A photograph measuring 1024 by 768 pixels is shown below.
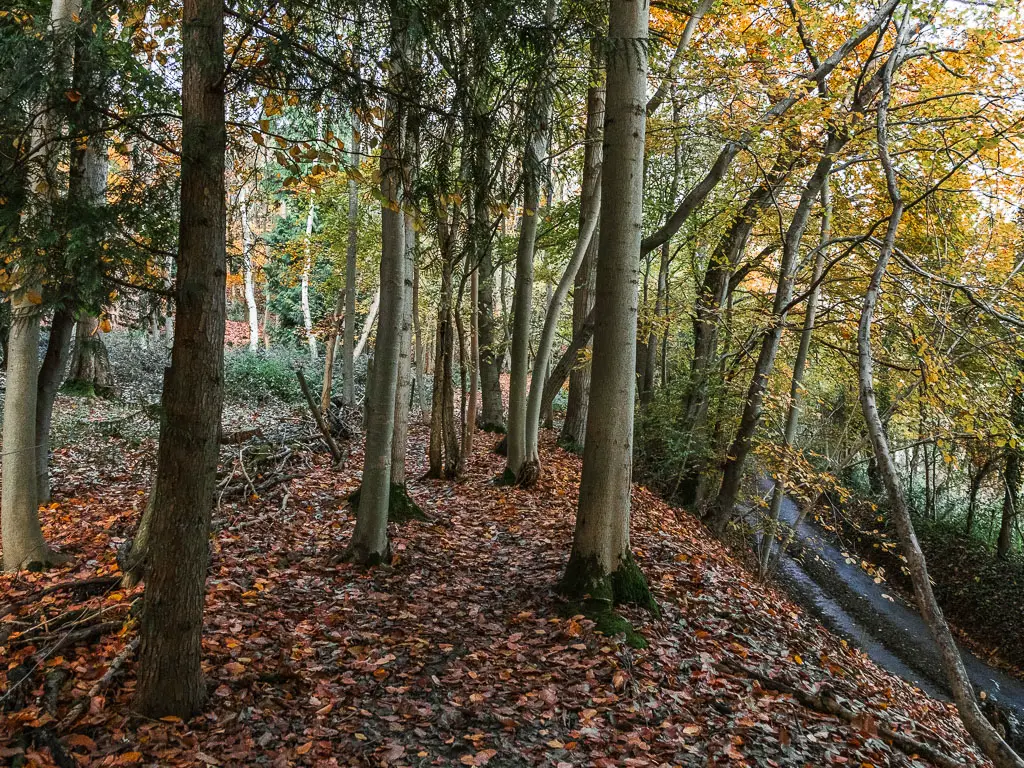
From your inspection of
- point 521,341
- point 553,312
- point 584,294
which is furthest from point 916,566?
point 584,294

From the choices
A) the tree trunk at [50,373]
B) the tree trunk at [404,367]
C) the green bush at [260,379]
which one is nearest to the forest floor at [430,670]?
the tree trunk at [404,367]

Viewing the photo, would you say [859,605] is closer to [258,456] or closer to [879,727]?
[879,727]

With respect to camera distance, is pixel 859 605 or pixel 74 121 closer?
pixel 74 121

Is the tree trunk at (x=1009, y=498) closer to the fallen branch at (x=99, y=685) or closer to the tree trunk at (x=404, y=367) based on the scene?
the tree trunk at (x=404, y=367)

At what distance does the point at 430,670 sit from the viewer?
459 cm

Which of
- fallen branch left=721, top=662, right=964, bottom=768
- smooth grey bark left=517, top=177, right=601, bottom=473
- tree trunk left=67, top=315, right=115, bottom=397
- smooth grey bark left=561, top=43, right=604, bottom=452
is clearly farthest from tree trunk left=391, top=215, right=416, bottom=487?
tree trunk left=67, top=315, right=115, bottom=397

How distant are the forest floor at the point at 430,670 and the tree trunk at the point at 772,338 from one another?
4.01 m

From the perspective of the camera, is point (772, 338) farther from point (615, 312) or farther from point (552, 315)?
point (615, 312)

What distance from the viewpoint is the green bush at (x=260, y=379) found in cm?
1672

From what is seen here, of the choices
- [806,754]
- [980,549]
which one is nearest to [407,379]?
[806,754]

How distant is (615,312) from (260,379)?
48.9 ft

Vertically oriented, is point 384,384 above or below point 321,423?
above

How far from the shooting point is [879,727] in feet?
14.1

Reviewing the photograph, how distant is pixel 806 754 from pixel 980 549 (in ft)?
42.8
